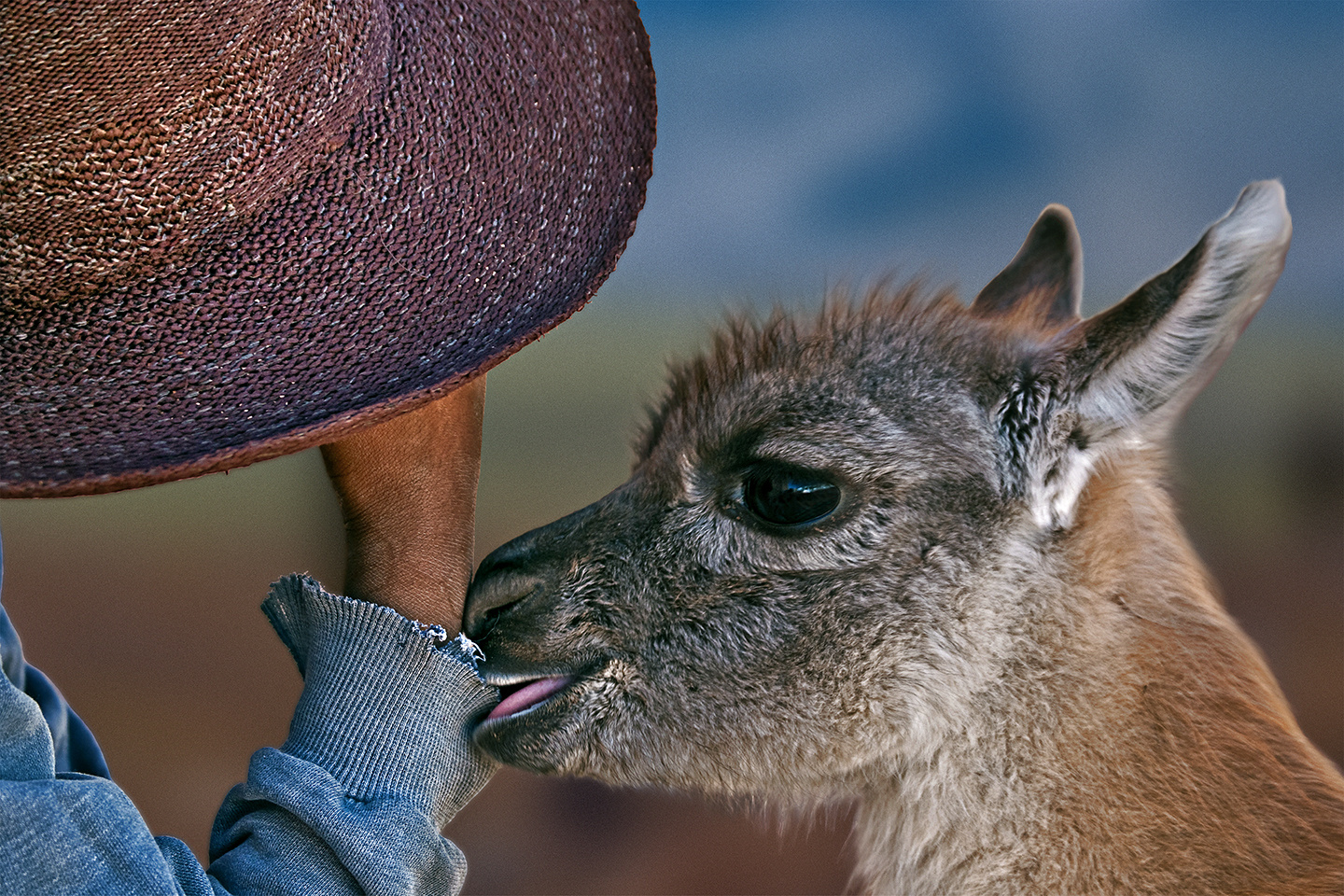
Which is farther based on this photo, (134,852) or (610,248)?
(610,248)

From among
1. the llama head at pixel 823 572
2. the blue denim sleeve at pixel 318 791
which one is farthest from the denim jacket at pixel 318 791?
the llama head at pixel 823 572

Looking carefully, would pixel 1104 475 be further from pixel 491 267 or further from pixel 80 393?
pixel 80 393

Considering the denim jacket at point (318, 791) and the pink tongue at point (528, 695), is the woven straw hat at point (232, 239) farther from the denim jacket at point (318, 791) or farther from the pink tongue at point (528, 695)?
the pink tongue at point (528, 695)

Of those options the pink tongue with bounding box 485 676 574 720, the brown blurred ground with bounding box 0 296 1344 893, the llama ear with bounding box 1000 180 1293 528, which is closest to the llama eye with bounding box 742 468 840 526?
the llama ear with bounding box 1000 180 1293 528

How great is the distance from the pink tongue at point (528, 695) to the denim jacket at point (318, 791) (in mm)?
27

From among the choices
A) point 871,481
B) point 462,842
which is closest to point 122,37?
point 871,481

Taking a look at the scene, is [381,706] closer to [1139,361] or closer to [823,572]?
[823,572]

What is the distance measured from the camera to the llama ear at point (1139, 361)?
3.65 feet

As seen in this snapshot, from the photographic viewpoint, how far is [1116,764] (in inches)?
49.9

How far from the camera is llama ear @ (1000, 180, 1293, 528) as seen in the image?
111cm

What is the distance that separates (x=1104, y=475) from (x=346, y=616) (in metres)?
0.94

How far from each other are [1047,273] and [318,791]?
4.49ft

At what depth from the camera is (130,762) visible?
9.18ft

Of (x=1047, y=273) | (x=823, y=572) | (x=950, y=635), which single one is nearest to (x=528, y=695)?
(x=823, y=572)
